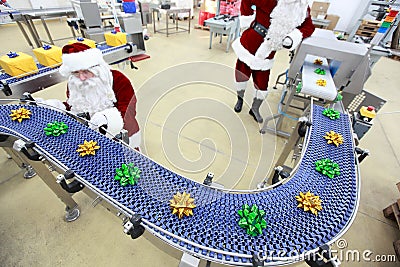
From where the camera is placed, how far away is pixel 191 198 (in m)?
0.60

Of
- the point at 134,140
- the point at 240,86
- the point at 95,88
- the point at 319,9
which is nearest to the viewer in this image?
the point at 95,88

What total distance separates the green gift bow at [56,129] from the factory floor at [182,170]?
57 centimetres

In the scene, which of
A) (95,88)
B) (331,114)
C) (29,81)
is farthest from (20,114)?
(331,114)

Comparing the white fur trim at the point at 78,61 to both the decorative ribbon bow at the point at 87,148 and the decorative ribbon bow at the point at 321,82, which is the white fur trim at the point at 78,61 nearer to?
the decorative ribbon bow at the point at 87,148

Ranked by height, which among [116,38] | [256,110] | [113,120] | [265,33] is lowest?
[256,110]

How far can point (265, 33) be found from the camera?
5.40 ft

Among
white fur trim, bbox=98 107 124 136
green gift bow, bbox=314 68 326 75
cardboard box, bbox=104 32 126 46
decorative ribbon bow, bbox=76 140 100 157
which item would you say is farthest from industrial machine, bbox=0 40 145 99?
green gift bow, bbox=314 68 326 75

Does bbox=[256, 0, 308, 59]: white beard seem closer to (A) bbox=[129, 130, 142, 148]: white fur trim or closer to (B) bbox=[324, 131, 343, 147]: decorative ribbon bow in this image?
(B) bbox=[324, 131, 343, 147]: decorative ribbon bow

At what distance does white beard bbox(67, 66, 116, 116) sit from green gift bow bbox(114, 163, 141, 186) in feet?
2.06

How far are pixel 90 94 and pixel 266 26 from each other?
1522 mm

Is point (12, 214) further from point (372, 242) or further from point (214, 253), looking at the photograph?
point (372, 242)

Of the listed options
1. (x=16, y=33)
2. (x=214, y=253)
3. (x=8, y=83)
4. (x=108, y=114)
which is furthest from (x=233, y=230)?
(x=16, y=33)

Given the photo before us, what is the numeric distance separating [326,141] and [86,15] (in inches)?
83.5

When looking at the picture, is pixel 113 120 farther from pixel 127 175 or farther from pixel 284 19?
pixel 284 19
